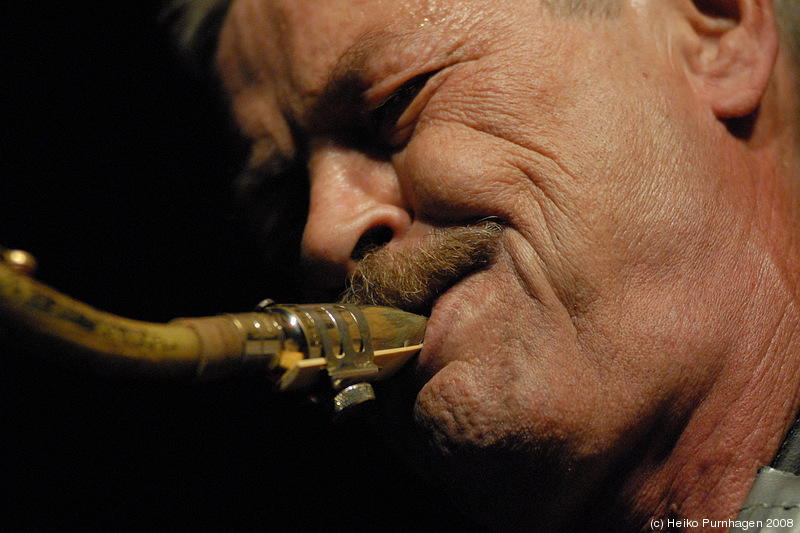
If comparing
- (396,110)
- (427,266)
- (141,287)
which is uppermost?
(396,110)

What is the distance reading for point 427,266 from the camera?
741 millimetres

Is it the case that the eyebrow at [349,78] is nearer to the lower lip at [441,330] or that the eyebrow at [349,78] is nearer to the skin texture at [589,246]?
the skin texture at [589,246]

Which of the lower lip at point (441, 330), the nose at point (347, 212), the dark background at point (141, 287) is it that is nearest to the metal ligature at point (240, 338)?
the lower lip at point (441, 330)

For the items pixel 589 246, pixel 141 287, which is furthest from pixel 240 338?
pixel 141 287

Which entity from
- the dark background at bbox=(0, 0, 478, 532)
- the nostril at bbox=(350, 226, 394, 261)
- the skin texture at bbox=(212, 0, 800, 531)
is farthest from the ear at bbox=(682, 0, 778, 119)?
the dark background at bbox=(0, 0, 478, 532)

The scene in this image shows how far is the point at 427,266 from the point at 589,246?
0.63 ft

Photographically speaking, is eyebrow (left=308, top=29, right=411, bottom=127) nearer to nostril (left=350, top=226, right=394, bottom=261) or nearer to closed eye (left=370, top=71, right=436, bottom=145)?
closed eye (left=370, top=71, right=436, bottom=145)

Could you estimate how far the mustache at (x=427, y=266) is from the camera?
0.73 m

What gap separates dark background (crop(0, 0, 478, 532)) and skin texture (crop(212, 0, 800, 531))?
0.35 meters

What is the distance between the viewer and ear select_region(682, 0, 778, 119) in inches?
30.7

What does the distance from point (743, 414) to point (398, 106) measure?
1.94 ft

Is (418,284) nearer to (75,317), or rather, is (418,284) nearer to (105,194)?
(75,317)

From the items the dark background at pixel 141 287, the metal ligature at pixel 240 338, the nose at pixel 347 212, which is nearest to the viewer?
the metal ligature at pixel 240 338

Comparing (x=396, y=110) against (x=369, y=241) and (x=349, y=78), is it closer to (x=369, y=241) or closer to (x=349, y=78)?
(x=349, y=78)
